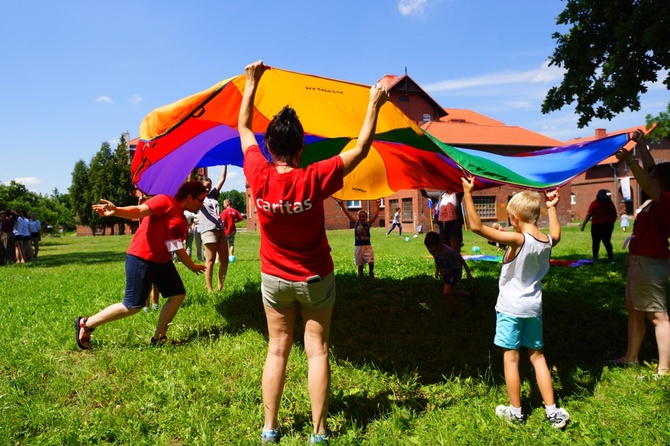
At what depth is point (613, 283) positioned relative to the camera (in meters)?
7.79

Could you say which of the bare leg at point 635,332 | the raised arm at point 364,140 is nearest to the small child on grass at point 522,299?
the raised arm at point 364,140

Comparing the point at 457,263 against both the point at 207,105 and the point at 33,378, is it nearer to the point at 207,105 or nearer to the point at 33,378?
the point at 207,105

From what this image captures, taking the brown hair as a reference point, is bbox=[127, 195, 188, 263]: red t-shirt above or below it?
below

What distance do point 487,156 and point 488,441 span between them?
2.70 metres

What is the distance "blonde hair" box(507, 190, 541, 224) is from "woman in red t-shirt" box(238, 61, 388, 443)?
1268 millimetres

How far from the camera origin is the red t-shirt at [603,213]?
10.3m

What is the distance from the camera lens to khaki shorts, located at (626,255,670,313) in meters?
3.77

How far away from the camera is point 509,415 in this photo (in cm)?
317

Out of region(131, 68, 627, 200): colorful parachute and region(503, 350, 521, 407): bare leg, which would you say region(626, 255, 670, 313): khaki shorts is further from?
region(503, 350, 521, 407): bare leg

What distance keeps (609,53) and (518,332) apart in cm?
792

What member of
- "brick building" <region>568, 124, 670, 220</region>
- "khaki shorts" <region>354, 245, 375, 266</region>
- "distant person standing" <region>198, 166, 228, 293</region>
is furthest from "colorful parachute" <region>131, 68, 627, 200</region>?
"brick building" <region>568, 124, 670, 220</region>

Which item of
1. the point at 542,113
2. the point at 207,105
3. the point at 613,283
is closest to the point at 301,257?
the point at 207,105

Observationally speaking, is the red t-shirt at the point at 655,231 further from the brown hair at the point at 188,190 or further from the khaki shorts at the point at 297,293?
the brown hair at the point at 188,190

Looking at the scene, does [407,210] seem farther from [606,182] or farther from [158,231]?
[158,231]
